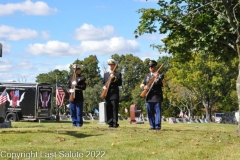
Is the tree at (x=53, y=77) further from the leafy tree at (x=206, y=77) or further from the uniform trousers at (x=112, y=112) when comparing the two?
the uniform trousers at (x=112, y=112)

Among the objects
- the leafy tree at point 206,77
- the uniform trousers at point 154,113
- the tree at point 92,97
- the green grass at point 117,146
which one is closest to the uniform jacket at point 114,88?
the uniform trousers at point 154,113

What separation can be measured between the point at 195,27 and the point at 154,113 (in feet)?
11.1

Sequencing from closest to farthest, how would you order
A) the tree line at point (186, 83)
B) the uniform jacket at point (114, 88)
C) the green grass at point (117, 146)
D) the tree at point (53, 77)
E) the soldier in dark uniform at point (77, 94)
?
the green grass at point (117, 146)
the uniform jacket at point (114, 88)
the soldier in dark uniform at point (77, 94)
the tree line at point (186, 83)
the tree at point (53, 77)

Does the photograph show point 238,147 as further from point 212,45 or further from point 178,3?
point 178,3

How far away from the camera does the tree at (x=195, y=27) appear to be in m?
14.6

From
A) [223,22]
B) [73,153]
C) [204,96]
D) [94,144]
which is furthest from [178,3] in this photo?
[204,96]

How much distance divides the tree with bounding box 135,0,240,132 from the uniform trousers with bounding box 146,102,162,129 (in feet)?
8.23

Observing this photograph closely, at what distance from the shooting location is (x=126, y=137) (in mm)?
10656

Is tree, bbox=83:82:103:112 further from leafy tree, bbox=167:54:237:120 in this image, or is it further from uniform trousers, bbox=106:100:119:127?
uniform trousers, bbox=106:100:119:127

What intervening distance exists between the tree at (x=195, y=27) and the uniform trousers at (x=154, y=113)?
2.51 meters

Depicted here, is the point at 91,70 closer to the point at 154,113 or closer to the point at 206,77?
the point at 206,77

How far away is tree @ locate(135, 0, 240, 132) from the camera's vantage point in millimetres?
14562

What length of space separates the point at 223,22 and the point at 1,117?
27.6 ft

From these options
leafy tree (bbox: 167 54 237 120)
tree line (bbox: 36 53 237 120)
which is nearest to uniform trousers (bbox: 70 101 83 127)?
tree line (bbox: 36 53 237 120)
